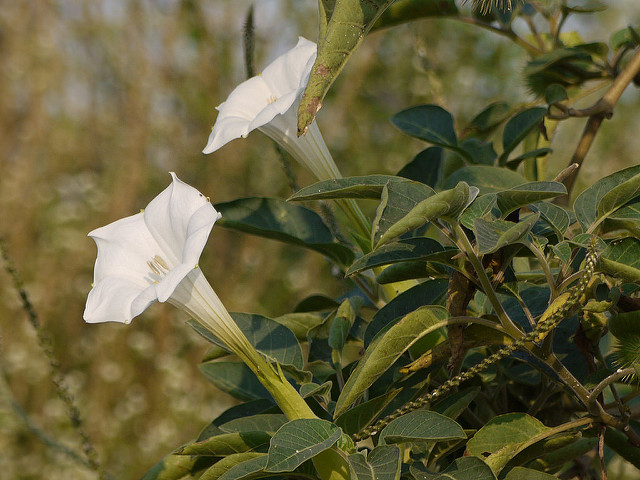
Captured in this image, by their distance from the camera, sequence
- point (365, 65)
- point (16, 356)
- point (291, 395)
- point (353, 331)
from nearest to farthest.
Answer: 1. point (291, 395)
2. point (353, 331)
3. point (16, 356)
4. point (365, 65)

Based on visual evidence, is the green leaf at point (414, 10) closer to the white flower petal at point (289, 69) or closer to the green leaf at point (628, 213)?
the white flower petal at point (289, 69)

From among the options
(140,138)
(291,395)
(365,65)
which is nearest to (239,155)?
(140,138)

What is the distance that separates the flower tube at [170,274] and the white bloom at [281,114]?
0.09 meters

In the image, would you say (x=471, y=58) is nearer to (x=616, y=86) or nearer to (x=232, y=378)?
(x=616, y=86)

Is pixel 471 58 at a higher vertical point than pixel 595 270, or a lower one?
lower

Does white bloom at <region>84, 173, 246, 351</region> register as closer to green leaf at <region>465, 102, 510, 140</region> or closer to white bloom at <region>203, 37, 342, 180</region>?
white bloom at <region>203, 37, 342, 180</region>

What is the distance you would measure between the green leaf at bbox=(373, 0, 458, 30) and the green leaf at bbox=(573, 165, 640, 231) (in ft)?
1.34

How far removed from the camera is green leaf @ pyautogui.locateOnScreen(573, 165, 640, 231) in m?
0.51

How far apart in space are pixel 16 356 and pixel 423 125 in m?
2.16

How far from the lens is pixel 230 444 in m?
0.52

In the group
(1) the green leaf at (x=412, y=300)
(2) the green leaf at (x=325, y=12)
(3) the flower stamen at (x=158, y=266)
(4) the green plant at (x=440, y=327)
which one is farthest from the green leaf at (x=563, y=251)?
(3) the flower stamen at (x=158, y=266)

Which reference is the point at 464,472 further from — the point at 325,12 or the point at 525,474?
the point at 325,12

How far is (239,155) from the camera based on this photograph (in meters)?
2.89

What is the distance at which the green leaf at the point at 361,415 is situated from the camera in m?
0.51
